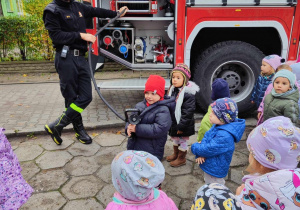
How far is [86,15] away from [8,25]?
5.47 meters

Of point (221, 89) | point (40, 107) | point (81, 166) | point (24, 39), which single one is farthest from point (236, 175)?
point (24, 39)

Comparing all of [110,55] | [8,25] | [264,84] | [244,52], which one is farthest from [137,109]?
[8,25]

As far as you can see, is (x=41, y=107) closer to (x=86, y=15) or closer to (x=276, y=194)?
(x=86, y=15)

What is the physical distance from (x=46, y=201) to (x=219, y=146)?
5.54 feet

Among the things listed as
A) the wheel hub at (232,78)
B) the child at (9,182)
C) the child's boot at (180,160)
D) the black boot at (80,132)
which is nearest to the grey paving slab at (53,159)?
the black boot at (80,132)

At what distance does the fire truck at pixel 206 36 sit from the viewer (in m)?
3.87

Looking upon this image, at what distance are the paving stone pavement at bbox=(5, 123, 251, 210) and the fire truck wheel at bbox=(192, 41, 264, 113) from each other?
89 cm

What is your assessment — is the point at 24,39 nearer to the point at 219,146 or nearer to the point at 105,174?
the point at 105,174

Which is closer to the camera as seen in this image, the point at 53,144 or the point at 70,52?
the point at 70,52

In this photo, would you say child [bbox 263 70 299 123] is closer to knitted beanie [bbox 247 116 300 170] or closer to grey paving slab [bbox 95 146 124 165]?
knitted beanie [bbox 247 116 300 170]

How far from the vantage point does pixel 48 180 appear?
2.75 meters

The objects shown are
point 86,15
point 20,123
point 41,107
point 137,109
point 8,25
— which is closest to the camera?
point 137,109

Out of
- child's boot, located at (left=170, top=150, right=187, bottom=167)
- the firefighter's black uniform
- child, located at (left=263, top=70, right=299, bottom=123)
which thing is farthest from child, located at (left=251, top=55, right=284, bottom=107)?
the firefighter's black uniform

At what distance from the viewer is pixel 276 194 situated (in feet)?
3.99
